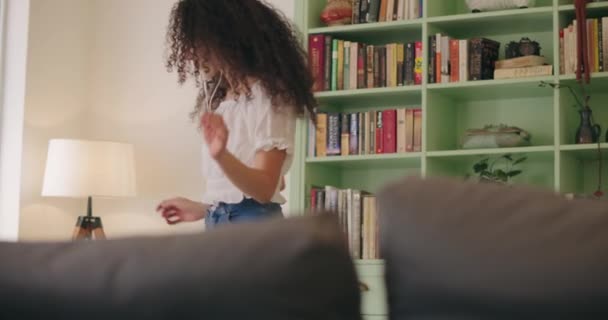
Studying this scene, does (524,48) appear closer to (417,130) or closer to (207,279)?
(417,130)

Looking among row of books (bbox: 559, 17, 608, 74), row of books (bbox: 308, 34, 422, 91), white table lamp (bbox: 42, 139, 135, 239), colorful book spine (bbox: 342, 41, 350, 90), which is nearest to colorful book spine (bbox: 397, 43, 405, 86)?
A: row of books (bbox: 308, 34, 422, 91)

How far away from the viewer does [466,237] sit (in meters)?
0.87

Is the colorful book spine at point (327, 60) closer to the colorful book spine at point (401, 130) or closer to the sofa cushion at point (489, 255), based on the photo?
the colorful book spine at point (401, 130)

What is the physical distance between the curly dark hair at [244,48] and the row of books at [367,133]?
6.09 feet

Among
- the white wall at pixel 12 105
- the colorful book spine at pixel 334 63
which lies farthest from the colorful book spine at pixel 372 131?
the white wall at pixel 12 105

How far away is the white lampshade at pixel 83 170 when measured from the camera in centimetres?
464

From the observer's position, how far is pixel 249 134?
2225mm

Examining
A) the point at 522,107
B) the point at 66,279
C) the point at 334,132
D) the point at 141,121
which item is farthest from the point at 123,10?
the point at 66,279

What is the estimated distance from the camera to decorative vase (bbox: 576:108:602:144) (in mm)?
3949

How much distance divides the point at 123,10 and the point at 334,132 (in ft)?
4.76

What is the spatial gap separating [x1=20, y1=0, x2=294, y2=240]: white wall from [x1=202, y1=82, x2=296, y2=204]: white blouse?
2.59 metres

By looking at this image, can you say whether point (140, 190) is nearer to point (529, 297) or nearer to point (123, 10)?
point (123, 10)

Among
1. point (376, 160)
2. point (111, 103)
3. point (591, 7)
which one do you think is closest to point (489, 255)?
point (591, 7)

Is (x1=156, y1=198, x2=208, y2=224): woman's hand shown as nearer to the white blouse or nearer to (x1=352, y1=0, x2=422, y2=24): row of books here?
the white blouse
